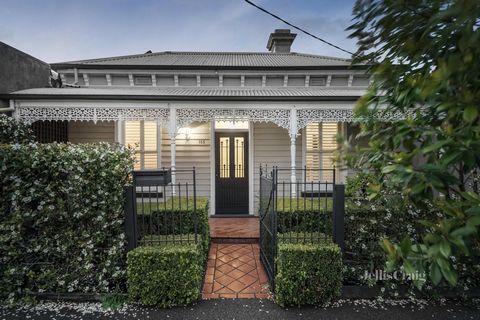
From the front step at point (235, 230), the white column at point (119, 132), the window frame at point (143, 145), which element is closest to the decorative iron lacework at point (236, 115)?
the window frame at point (143, 145)

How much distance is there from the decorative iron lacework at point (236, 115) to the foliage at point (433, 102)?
4882 mm

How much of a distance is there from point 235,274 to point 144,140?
4927mm

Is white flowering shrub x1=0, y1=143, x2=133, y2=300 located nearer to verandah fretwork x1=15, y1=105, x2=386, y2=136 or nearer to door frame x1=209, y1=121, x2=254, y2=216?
verandah fretwork x1=15, y1=105, x2=386, y2=136

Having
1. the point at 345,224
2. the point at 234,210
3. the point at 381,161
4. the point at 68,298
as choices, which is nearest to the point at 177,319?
the point at 68,298

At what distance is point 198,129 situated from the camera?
733 centimetres

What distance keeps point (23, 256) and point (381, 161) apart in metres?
4.43

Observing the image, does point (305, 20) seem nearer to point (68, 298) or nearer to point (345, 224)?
point (345, 224)

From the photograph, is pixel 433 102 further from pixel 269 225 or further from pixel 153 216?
pixel 153 216

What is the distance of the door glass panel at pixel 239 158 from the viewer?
7.35 meters

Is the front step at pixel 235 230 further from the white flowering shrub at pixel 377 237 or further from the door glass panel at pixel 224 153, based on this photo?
the white flowering shrub at pixel 377 237

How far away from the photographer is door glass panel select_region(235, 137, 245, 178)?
7352 millimetres

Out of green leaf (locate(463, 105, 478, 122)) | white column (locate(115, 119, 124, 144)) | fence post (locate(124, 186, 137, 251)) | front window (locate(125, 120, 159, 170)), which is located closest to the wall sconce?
front window (locate(125, 120, 159, 170))

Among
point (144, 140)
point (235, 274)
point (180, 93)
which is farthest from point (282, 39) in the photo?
point (235, 274)

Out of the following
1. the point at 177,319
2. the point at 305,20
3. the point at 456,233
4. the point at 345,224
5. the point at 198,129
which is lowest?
the point at 177,319
